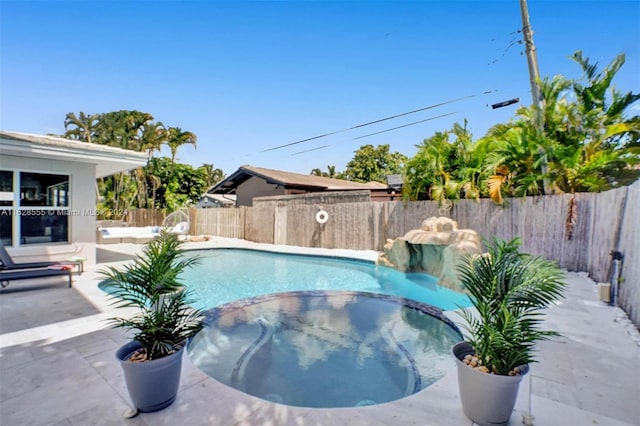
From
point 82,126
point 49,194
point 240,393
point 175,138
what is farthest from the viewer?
point 175,138

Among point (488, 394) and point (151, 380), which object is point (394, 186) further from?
point (151, 380)

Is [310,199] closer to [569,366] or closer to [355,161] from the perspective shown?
[569,366]

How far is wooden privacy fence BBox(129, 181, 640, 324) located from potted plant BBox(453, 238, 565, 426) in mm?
1100

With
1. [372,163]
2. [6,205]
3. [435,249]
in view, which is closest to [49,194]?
[6,205]

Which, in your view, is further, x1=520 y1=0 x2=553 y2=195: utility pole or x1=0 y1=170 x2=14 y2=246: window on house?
x1=520 y1=0 x2=553 y2=195: utility pole

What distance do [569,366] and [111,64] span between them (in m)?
15.1

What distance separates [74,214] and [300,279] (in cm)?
601

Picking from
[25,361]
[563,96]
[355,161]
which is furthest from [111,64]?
[355,161]

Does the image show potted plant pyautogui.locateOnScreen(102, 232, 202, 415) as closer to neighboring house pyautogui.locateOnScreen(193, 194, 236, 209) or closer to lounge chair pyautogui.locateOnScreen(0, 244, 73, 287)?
lounge chair pyautogui.locateOnScreen(0, 244, 73, 287)

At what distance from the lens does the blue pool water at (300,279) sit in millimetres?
6816

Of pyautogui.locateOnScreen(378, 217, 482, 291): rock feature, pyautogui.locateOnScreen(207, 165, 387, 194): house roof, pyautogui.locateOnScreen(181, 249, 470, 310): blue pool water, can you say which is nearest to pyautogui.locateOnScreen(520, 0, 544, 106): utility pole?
pyautogui.locateOnScreen(378, 217, 482, 291): rock feature

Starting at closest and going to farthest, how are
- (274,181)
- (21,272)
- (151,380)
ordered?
(151,380) < (21,272) < (274,181)

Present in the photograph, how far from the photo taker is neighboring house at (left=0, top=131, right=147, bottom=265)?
6.63m

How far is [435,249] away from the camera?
27.1 feet
